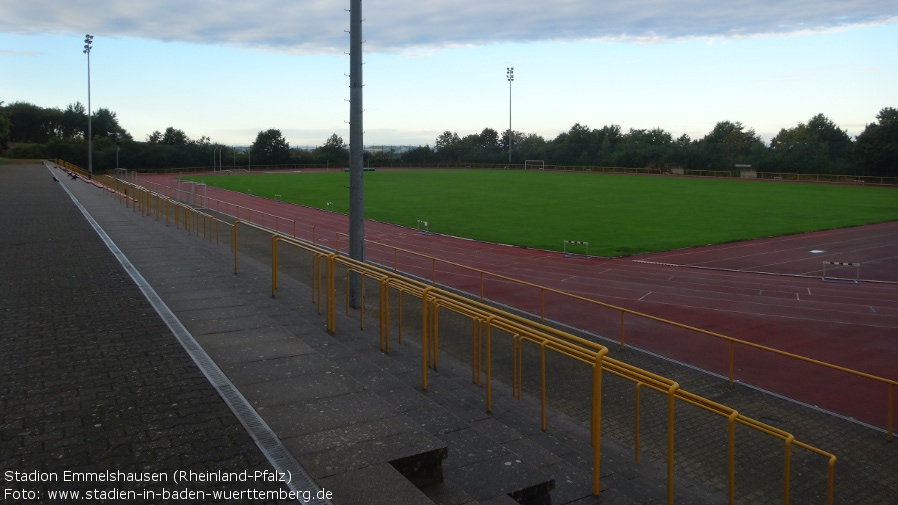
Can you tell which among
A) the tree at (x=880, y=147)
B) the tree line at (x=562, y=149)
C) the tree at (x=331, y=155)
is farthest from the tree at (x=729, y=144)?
the tree at (x=331, y=155)

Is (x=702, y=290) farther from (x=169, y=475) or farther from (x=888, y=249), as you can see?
(x=169, y=475)

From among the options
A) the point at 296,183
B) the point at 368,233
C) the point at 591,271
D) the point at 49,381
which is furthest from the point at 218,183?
the point at 49,381

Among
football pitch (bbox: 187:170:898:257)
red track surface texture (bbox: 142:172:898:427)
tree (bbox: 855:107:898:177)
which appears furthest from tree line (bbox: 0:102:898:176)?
red track surface texture (bbox: 142:172:898:427)

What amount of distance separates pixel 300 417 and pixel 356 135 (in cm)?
778

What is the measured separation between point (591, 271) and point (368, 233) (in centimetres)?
1290

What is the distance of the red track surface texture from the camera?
12.0 meters

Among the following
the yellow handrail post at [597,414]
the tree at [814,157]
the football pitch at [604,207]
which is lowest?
the yellow handrail post at [597,414]

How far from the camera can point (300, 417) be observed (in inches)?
248

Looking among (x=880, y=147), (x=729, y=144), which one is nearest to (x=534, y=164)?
(x=729, y=144)

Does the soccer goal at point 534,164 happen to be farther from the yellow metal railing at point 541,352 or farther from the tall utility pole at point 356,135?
the yellow metal railing at point 541,352

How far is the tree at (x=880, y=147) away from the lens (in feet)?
213

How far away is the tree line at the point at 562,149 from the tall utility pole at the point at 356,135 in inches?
2507

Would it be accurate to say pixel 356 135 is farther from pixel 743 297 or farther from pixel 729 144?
pixel 729 144

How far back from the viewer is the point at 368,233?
32406 millimetres
